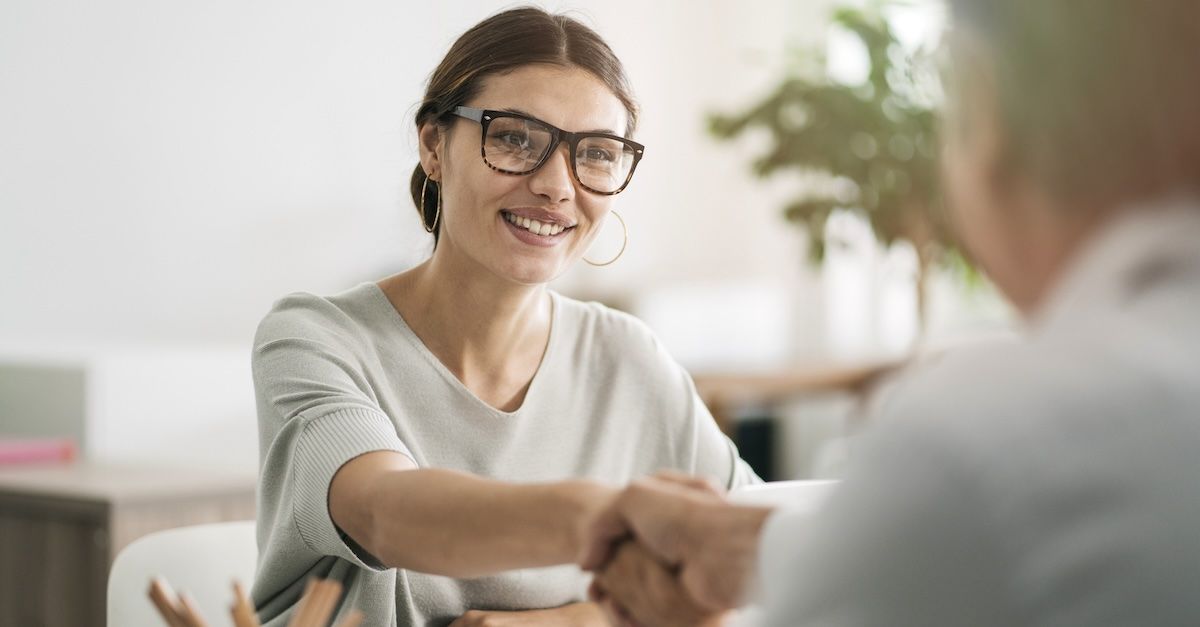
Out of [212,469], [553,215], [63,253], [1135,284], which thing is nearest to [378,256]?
[63,253]

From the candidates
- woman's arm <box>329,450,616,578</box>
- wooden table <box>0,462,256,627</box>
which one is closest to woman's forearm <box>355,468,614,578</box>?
woman's arm <box>329,450,616,578</box>

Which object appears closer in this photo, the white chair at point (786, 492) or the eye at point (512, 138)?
the white chair at point (786, 492)

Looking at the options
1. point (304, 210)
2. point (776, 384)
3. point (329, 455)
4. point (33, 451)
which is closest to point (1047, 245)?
point (329, 455)

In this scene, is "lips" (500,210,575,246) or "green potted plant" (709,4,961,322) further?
"green potted plant" (709,4,961,322)

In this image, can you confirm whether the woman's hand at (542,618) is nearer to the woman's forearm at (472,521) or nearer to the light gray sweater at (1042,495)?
the woman's forearm at (472,521)

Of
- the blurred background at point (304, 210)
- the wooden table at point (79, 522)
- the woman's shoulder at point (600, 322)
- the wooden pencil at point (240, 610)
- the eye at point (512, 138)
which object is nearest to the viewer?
the wooden pencil at point (240, 610)

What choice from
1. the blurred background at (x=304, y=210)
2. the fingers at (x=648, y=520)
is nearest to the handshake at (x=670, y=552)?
the fingers at (x=648, y=520)

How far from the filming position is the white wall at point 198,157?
11.7 ft

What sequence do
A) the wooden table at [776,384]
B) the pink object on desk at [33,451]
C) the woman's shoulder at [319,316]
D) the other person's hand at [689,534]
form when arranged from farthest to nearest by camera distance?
the wooden table at [776,384] < the pink object on desk at [33,451] < the woman's shoulder at [319,316] < the other person's hand at [689,534]

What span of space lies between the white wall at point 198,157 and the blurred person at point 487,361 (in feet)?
5.45

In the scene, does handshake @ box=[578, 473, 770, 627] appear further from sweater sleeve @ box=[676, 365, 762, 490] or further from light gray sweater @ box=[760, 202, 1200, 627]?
sweater sleeve @ box=[676, 365, 762, 490]

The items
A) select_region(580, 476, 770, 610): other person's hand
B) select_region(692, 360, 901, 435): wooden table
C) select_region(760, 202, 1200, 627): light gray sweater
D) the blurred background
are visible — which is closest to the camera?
select_region(760, 202, 1200, 627): light gray sweater

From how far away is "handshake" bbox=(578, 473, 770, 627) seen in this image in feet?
3.02

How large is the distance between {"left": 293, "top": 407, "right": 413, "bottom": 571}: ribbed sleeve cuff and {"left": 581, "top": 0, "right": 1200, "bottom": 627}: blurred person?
68 cm
